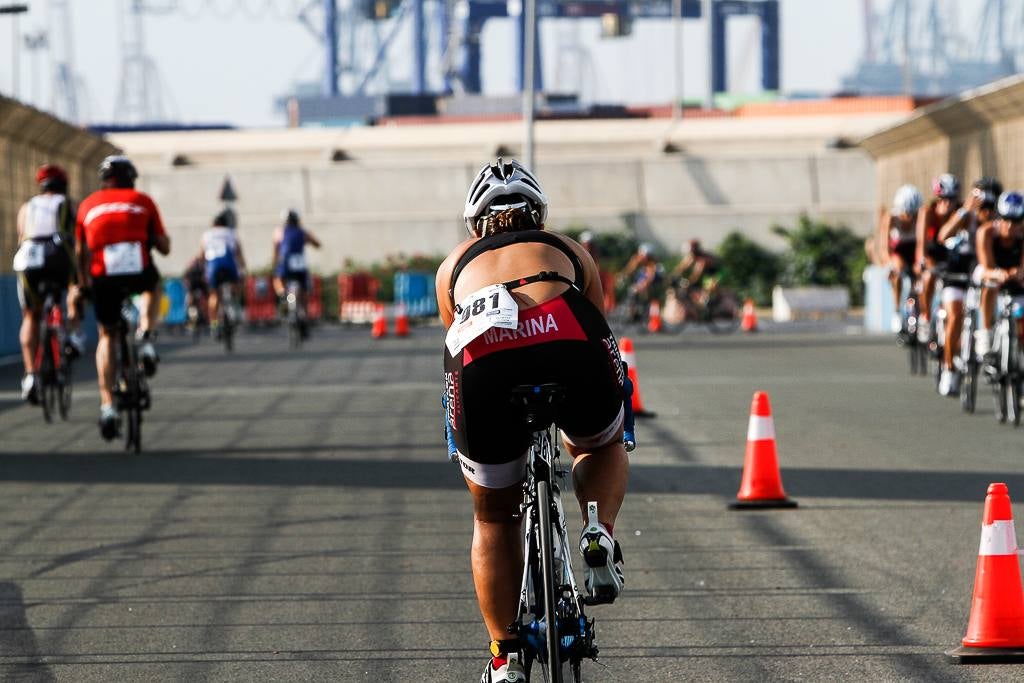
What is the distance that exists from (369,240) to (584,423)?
41.0m

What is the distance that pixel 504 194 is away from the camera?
211 inches

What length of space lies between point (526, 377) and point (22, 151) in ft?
67.8

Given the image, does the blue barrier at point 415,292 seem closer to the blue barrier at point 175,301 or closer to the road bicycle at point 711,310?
the blue barrier at point 175,301

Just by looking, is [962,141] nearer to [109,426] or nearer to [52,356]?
[52,356]

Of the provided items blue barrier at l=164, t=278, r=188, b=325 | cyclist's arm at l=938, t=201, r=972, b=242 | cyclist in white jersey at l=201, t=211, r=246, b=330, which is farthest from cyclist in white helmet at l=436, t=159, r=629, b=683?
blue barrier at l=164, t=278, r=188, b=325

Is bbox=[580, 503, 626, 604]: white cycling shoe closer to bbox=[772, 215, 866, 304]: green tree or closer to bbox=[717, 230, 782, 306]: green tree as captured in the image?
bbox=[717, 230, 782, 306]: green tree

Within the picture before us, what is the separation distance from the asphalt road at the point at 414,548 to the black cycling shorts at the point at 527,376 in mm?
1126

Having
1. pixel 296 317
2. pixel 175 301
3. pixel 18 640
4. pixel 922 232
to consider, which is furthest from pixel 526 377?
pixel 175 301

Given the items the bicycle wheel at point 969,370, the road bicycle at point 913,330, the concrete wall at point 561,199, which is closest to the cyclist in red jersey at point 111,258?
the bicycle wheel at point 969,370

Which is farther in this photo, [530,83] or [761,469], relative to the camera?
[530,83]

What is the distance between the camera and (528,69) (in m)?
41.7

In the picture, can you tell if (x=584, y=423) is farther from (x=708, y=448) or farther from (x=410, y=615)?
(x=708, y=448)

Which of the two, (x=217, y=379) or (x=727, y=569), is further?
(x=217, y=379)

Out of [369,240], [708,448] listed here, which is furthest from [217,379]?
[369,240]
